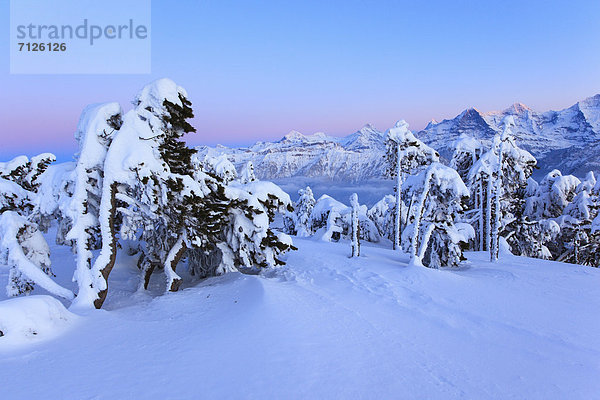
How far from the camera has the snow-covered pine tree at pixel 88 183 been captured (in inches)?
317

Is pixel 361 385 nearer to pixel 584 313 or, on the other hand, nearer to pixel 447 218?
pixel 584 313

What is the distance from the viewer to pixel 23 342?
5.57 metres

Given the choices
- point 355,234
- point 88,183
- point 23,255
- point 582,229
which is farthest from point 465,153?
point 23,255

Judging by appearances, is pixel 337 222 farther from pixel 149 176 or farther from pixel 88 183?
pixel 88 183

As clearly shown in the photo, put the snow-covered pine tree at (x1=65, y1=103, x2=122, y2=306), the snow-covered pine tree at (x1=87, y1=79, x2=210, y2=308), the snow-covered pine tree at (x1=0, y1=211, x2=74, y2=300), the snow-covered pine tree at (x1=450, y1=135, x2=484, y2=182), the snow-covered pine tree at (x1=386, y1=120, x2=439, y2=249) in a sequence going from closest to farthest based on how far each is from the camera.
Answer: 1. the snow-covered pine tree at (x1=0, y1=211, x2=74, y2=300)
2. the snow-covered pine tree at (x1=65, y1=103, x2=122, y2=306)
3. the snow-covered pine tree at (x1=87, y1=79, x2=210, y2=308)
4. the snow-covered pine tree at (x1=386, y1=120, x2=439, y2=249)
5. the snow-covered pine tree at (x1=450, y1=135, x2=484, y2=182)

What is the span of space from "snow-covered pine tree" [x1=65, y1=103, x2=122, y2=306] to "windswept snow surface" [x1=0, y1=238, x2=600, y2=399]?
1536 mm

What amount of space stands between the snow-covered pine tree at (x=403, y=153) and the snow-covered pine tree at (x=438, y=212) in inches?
234

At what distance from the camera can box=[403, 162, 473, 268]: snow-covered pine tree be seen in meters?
14.8

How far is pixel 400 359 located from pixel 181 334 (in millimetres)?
4321

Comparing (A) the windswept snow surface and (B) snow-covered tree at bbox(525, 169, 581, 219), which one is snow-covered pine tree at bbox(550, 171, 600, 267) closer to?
(B) snow-covered tree at bbox(525, 169, 581, 219)

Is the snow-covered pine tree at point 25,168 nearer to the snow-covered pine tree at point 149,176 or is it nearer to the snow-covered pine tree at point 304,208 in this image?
the snow-covered pine tree at point 149,176

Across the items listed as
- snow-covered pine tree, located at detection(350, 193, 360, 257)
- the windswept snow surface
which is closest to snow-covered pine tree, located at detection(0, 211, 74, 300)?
the windswept snow surface

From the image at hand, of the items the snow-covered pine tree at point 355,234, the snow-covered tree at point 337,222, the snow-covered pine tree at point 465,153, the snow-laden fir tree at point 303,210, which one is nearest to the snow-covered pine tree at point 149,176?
the snow-covered pine tree at point 355,234

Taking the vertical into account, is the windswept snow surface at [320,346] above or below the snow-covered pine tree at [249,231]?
below
